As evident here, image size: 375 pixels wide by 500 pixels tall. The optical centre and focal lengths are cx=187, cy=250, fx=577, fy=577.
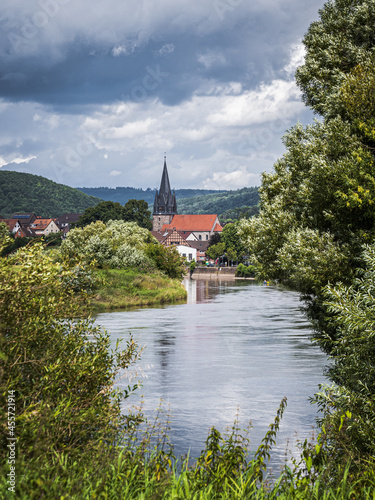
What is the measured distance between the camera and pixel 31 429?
263 inches

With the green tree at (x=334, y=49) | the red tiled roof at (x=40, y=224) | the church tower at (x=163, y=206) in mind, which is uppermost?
the church tower at (x=163, y=206)

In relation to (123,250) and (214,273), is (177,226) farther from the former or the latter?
(123,250)

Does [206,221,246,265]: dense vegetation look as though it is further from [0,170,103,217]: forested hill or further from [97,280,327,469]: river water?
[97,280,327,469]: river water

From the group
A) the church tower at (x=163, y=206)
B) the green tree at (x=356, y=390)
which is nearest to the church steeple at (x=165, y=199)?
the church tower at (x=163, y=206)

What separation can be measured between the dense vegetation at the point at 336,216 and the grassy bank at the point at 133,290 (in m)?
25.1

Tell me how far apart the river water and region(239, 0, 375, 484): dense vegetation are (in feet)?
6.76

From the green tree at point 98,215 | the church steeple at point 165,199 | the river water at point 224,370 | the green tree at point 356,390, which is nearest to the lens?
the green tree at point 356,390

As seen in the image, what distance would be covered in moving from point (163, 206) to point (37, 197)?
1588 inches

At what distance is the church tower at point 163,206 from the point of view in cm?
16212

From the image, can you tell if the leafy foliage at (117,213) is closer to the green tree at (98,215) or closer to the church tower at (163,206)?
the green tree at (98,215)

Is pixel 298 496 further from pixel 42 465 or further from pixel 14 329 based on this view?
pixel 14 329

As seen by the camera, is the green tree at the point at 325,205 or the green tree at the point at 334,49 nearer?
the green tree at the point at 325,205

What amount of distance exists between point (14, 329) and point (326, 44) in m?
16.3

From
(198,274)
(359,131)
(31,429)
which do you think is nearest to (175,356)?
(359,131)
